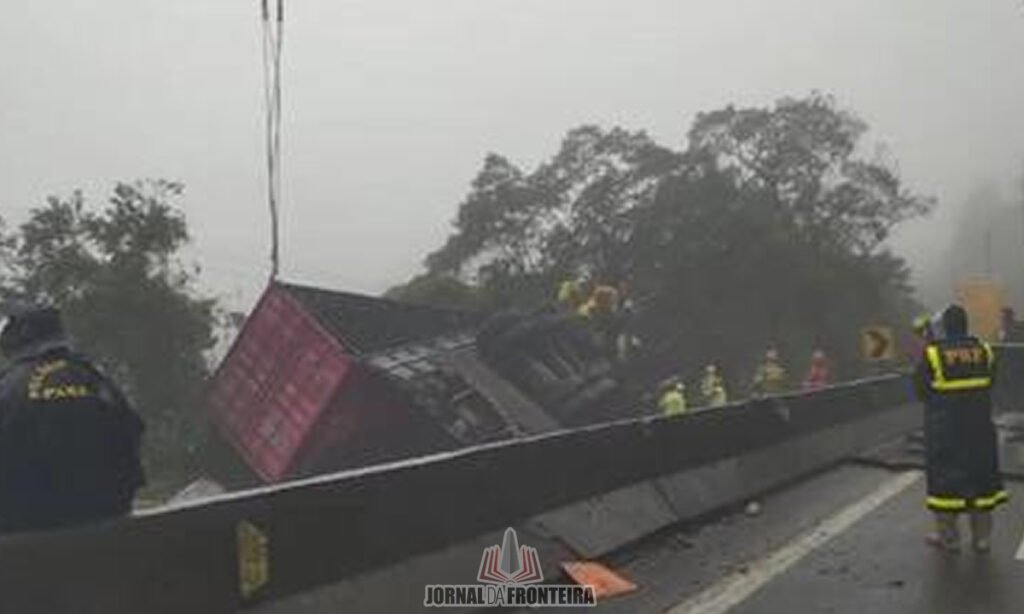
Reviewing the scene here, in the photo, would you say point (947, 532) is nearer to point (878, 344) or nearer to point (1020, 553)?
point (1020, 553)

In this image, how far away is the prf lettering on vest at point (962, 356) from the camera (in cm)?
1127

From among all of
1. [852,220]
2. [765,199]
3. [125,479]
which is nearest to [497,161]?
[765,199]

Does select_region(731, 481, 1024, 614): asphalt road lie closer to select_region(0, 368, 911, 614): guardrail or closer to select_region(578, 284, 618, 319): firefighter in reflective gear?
select_region(0, 368, 911, 614): guardrail

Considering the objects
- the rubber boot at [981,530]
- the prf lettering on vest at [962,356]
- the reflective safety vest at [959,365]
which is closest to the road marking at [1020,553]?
the rubber boot at [981,530]

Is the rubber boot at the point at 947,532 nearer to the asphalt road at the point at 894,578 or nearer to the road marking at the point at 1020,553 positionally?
the asphalt road at the point at 894,578

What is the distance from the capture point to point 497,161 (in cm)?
7525

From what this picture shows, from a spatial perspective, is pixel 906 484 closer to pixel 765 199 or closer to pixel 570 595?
pixel 570 595

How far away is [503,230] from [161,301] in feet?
102

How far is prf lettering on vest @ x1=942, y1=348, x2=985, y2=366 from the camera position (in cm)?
1127

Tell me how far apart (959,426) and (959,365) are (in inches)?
16.4

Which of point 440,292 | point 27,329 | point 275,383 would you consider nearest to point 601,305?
point 275,383

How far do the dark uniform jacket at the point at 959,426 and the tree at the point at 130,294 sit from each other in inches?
1080

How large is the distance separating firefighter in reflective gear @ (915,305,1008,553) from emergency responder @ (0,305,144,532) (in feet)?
21.2

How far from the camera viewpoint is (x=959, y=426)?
11.1 metres
